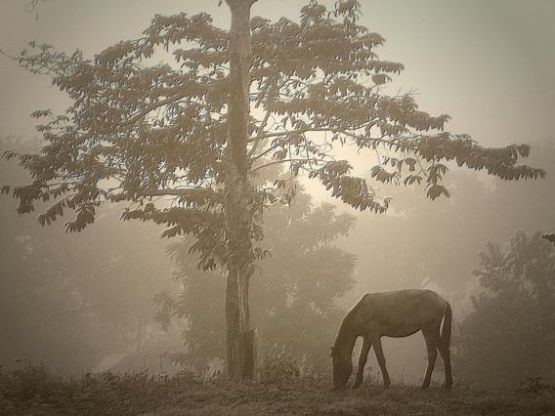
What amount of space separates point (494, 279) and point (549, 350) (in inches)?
236

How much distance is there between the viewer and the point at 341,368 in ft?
39.2

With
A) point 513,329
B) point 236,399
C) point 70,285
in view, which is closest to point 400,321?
point 236,399

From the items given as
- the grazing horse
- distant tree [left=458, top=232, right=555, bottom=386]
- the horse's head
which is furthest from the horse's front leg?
distant tree [left=458, top=232, right=555, bottom=386]

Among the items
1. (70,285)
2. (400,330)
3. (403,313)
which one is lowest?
(400,330)

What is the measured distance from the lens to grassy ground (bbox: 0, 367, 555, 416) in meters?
8.59

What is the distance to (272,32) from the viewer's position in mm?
13797

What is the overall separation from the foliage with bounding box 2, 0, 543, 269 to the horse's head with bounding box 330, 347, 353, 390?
3855 millimetres

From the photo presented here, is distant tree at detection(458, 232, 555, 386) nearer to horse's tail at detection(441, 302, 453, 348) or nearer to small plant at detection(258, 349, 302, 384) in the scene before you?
horse's tail at detection(441, 302, 453, 348)

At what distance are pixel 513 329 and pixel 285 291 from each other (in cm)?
1563

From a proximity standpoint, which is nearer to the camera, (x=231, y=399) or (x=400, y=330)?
(x=231, y=399)

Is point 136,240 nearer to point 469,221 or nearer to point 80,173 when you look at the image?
point 80,173

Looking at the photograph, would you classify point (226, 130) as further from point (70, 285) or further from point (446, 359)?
point (70, 285)

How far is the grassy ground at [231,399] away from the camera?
859 centimetres

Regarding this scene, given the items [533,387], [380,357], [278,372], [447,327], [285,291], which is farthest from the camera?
[285,291]
